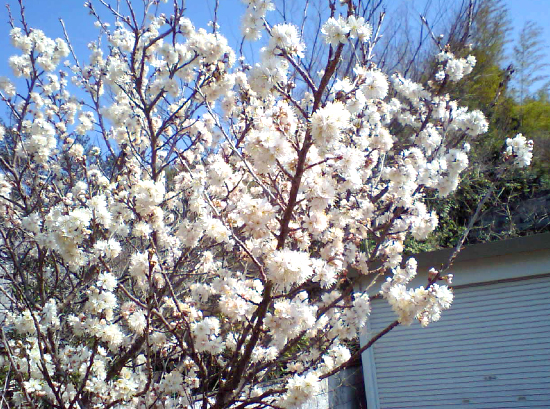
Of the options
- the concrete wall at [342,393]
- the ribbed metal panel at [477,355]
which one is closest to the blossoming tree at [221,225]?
the concrete wall at [342,393]

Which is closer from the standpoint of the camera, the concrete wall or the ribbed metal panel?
the ribbed metal panel

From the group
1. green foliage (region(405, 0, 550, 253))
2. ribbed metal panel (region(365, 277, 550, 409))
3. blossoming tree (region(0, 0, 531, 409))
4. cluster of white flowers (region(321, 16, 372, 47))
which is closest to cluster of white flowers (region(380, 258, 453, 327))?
blossoming tree (region(0, 0, 531, 409))

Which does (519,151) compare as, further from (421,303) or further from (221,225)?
(221,225)

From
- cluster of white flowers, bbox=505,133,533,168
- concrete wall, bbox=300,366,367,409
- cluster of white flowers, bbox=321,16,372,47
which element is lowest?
concrete wall, bbox=300,366,367,409

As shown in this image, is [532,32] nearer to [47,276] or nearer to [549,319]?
[549,319]

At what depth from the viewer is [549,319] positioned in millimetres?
4656

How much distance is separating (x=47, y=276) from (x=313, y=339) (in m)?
2.99

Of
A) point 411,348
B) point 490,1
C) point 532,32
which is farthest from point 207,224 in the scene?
point 532,32

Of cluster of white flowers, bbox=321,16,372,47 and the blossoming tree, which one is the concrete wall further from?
cluster of white flowers, bbox=321,16,372,47

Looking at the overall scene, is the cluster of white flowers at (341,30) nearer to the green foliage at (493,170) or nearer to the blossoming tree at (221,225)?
the blossoming tree at (221,225)

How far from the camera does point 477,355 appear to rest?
4887 mm

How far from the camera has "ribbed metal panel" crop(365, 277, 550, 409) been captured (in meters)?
4.63

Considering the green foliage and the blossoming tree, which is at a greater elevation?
the green foliage

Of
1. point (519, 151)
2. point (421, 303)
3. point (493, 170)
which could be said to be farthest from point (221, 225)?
point (493, 170)
